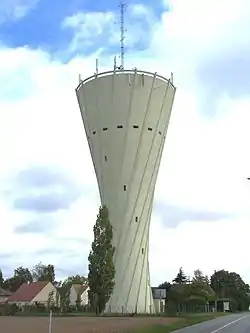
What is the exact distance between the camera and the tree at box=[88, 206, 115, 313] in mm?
56688

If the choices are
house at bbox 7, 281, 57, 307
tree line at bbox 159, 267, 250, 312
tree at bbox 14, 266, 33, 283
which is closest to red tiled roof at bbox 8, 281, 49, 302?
house at bbox 7, 281, 57, 307

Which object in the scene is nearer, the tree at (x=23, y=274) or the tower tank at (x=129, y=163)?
the tower tank at (x=129, y=163)

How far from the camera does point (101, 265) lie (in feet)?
188

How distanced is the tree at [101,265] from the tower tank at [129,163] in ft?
25.8

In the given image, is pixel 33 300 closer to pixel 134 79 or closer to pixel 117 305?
pixel 117 305

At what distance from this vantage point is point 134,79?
7119 cm

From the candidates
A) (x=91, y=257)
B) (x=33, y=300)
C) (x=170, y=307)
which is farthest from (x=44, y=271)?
(x=91, y=257)

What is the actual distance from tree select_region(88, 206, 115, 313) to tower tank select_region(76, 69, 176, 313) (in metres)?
7.87

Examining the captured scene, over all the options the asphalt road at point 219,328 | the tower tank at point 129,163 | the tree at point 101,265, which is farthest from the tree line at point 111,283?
the asphalt road at point 219,328

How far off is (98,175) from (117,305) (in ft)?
48.4

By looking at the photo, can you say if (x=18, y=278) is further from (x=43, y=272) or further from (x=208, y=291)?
(x=208, y=291)

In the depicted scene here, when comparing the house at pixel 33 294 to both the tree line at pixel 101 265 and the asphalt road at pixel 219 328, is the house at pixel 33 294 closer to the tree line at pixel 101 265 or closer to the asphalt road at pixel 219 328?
the tree line at pixel 101 265

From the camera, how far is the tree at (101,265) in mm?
56688

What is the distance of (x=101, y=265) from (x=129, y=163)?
552 inches
